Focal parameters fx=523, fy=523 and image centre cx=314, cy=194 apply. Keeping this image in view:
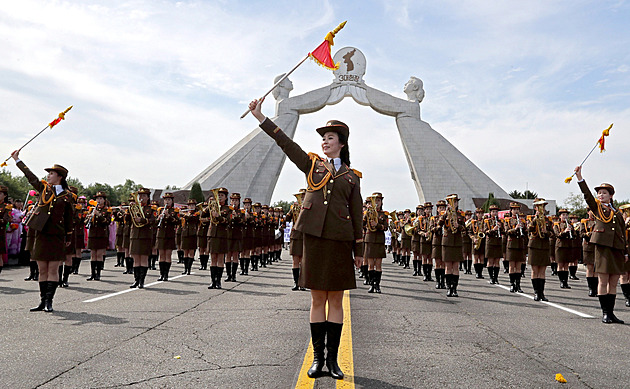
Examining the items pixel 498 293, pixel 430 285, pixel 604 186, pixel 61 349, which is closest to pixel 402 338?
pixel 61 349

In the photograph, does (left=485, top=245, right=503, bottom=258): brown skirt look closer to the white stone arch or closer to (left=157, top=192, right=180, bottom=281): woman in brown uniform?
(left=157, top=192, right=180, bottom=281): woman in brown uniform

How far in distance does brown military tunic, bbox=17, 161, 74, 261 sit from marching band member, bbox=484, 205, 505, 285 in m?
11.3

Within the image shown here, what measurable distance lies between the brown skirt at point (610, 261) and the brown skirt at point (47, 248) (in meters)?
8.44

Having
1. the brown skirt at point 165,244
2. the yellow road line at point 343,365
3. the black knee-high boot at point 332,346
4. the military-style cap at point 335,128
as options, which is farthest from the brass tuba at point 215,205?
the black knee-high boot at point 332,346

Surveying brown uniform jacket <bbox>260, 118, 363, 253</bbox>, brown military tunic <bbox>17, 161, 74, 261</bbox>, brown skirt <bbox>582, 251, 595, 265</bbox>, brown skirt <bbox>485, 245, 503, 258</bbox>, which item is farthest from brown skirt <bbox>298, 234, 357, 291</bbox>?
brown skirt <bbox>485, 245, 503, 258</bbox>

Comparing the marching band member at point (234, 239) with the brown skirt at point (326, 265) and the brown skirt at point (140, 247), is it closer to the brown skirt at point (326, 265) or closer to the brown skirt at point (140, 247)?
the brown skirt at point (140, 247)

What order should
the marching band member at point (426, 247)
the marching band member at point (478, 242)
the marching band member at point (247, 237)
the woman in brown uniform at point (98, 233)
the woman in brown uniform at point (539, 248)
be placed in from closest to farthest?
the woman in brown uniform at point (539, 248)
the woman in brown uniform at point (98, 233)
the marching band member at point (426, 247)
the marching band member at point (247, 237)
the marching band member at point (478, 242)

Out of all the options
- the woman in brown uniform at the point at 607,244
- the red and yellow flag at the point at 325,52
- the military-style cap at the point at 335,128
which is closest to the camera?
the military-style cap at the point at 335,128

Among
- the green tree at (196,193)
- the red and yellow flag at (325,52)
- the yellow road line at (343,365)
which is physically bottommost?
the yellow road line at (343,365)

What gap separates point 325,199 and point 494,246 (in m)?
12.0

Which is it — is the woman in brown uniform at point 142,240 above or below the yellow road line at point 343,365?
above

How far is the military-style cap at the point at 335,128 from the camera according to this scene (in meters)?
4.78

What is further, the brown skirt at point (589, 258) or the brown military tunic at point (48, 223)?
the brown skirt at point (589, 258)

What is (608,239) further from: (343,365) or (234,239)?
(234,239)
